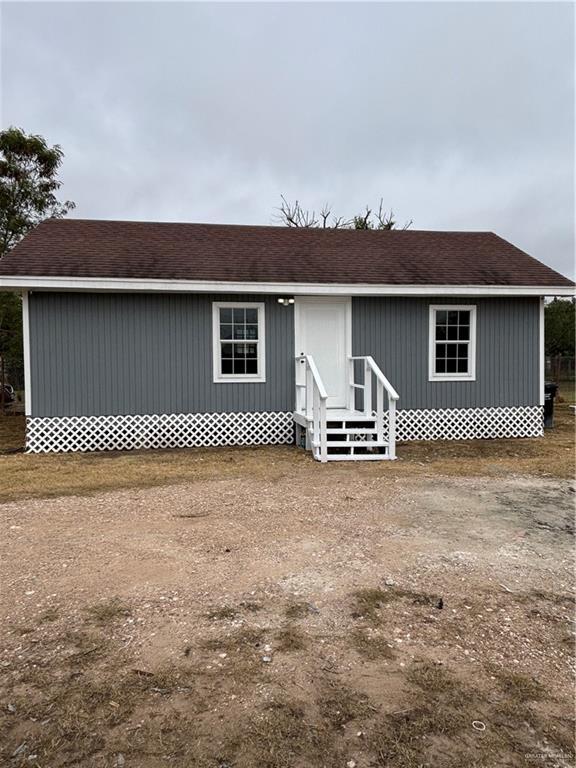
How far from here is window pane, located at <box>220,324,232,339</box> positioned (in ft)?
31.1

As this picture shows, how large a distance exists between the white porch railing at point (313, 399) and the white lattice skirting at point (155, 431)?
2.05 feet

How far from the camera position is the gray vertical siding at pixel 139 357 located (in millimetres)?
8922

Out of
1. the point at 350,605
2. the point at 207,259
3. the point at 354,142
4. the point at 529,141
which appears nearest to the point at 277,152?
the point at 354,142

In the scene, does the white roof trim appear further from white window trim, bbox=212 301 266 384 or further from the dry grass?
the dry grass

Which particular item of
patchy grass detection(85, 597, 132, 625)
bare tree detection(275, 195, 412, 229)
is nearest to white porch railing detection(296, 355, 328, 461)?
patchy grass detection(85, 597, 132, 625)

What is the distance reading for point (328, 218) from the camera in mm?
28266

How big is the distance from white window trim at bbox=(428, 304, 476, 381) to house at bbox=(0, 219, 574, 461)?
1.1 inches

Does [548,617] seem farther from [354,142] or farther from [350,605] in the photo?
[354,142]

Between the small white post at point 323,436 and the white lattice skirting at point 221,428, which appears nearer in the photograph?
the small white post at point 323,436

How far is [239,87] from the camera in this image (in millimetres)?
15547

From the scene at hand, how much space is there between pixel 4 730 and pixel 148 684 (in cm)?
55

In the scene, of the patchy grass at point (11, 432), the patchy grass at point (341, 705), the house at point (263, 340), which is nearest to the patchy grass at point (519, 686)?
the patchy grass at point (341, 705)

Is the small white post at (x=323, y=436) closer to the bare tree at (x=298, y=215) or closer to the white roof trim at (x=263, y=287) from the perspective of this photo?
the white roof trim at (x=263, y=287)

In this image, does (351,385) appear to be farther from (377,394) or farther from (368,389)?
(377,394)
